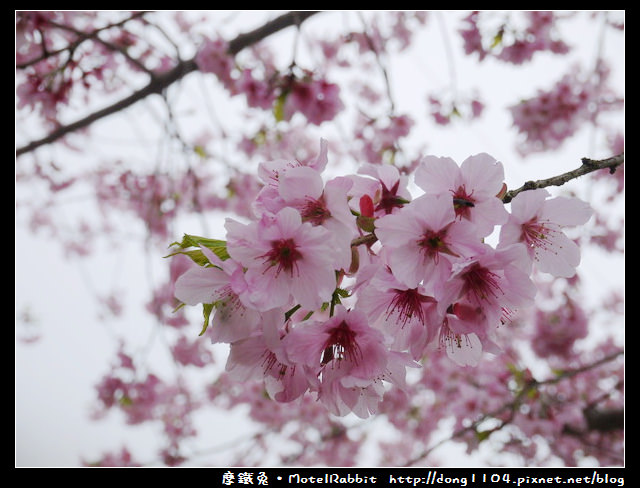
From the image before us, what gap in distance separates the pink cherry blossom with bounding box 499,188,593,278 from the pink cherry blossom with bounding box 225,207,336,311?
0.35 meters

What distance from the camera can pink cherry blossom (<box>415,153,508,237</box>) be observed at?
0.89 metres

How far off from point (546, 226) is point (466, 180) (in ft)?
0.68

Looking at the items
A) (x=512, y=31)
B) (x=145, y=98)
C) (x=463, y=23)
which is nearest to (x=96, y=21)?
(x=145, y=98)

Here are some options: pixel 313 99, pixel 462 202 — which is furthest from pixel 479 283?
pixel 313 99

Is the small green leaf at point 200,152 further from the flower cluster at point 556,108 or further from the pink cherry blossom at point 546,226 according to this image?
the pink cherry blossom at point 546,226

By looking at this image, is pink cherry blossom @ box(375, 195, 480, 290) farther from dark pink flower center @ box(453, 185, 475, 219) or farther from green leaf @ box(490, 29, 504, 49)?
green leaf @ box(490, 29, 504, 49)

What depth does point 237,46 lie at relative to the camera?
9.13ft

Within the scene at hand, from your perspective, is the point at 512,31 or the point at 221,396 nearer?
the point at 512,31

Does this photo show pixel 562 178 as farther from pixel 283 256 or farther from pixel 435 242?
→ pixel 283 256

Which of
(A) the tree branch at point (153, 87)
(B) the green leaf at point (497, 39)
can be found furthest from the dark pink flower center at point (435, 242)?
(B) the green leaf at point (497, 39)

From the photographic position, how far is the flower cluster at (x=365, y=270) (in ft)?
2.72

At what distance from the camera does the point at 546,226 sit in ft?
3.16

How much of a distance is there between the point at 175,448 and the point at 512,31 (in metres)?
4.23
